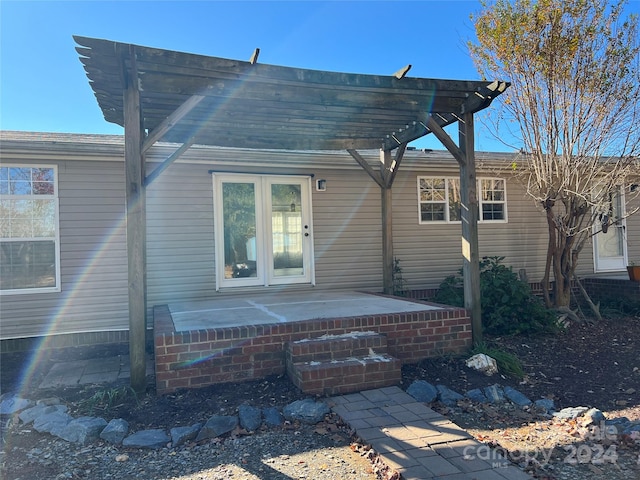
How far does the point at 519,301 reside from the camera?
5738 millimetres

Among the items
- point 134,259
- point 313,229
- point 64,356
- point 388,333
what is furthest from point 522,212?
point 64,356

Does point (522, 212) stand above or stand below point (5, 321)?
above

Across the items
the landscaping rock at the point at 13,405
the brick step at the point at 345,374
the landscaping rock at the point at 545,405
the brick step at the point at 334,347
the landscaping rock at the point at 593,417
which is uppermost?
the brick step at the point at 334,347

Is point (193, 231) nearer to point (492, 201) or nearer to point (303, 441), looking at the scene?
point (303, 441)

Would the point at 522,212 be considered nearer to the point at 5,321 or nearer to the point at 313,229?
the point at 313,229

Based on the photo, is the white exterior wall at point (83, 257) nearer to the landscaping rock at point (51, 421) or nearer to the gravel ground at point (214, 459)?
the landscaping rock at point (51, 421)

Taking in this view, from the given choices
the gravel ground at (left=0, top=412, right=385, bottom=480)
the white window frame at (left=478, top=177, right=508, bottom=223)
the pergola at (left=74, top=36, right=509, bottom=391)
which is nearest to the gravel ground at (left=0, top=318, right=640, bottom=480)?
the gravel ground at (left=0, top=412, right=385, bottom=480)

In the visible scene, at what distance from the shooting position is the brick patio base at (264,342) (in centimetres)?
362

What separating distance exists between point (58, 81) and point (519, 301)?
28.9 ft

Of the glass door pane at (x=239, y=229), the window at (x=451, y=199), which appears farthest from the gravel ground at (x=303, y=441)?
the window at (x=451, y=199)

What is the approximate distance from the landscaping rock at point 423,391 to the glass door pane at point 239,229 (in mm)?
3671

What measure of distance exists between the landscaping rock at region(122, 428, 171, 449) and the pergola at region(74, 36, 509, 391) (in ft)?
2.57

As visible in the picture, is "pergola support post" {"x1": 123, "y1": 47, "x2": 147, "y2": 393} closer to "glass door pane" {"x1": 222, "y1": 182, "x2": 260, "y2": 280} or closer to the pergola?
the pergola

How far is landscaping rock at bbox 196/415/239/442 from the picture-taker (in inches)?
114
